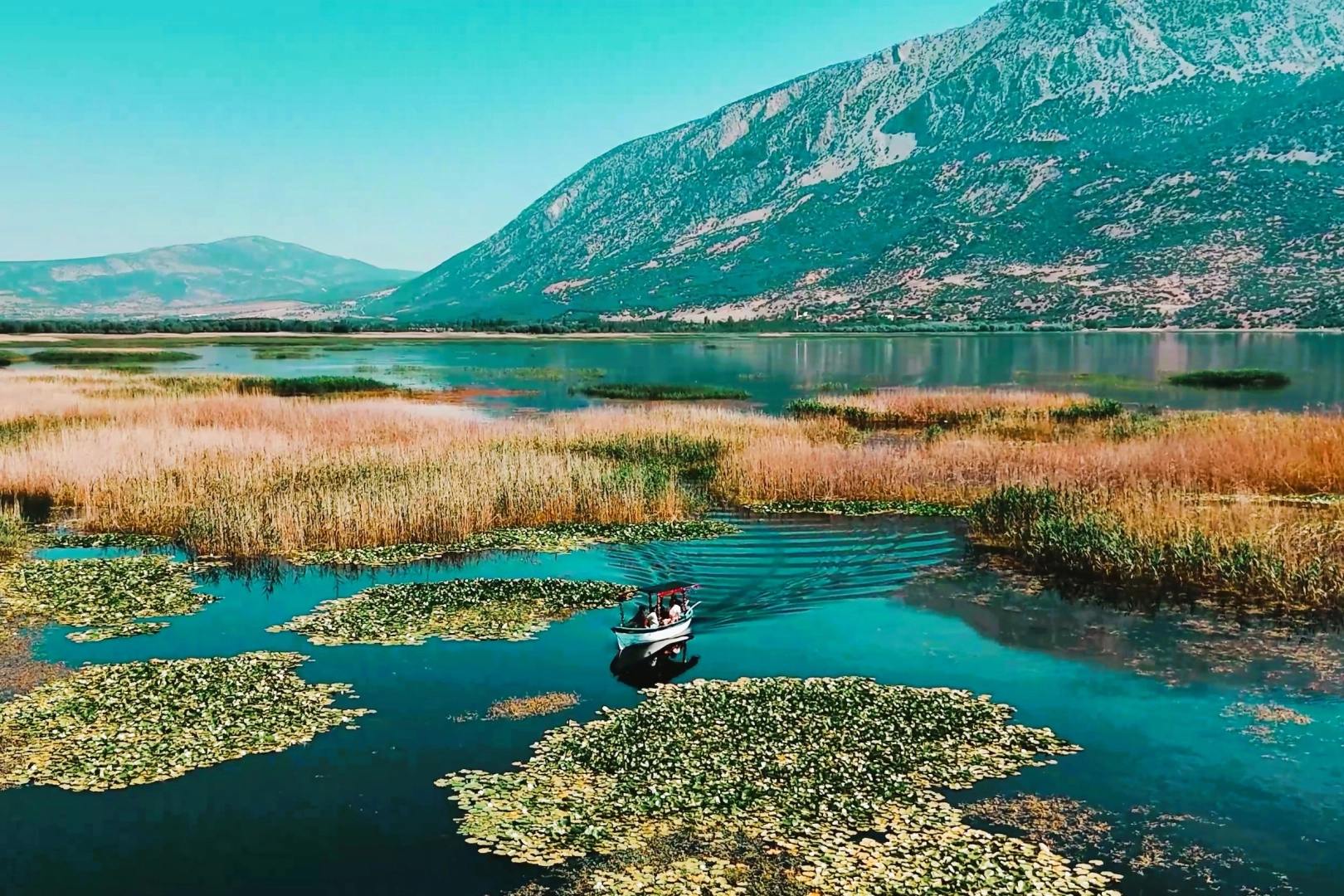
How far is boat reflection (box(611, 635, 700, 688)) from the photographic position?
62.2 ft

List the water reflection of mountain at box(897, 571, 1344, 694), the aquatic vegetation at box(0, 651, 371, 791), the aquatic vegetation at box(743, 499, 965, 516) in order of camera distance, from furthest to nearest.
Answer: the aquatic vegetation at box(743, 499, 965, 516) → the water reflection of mountain at box(897, 571, 1344, 694) → the aquatic vegetation at box(0, 651, 371, 791)

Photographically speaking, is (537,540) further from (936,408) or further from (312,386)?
(312,386)

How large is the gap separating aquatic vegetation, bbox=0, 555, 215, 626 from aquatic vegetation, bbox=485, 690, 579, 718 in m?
9.60

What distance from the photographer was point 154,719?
16.6m

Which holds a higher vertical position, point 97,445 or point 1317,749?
point 97,445

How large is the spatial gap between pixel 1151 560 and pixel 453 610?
53.8ft

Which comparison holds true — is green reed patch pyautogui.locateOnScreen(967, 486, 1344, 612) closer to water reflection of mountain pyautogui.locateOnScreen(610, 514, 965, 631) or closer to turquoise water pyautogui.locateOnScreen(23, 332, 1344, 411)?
water reflection of mountain pyautogui.locateOnScreen(610, 514, 965, 631)

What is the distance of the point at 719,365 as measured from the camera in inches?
4508

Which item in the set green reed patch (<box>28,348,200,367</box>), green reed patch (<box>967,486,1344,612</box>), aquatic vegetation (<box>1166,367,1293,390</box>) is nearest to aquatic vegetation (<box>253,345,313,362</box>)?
green reed patch (<box>28,348,200,367</box>)

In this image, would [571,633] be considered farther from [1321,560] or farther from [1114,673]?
[1321,560]

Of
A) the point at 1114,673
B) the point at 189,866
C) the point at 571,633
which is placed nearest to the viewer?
the point at 189,866

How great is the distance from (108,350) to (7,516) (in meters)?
111

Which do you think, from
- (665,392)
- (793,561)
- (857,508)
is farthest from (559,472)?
(665,392)

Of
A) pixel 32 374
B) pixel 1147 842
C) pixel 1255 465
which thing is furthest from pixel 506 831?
pixel 32 374
